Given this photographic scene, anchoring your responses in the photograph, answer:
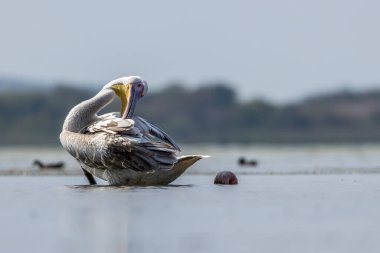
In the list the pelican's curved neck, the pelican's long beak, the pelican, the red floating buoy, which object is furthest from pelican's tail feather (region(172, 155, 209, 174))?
the pelican's curved neck

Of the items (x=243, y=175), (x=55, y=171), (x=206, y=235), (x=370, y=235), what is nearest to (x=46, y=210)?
(x=206, y=235)

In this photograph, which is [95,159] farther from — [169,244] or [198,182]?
[169,244]

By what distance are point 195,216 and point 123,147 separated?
3.11 metres

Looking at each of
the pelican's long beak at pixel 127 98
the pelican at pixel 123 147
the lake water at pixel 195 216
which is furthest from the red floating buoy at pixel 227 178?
the pelican's long beak at pixel 127 98

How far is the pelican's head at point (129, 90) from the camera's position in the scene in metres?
13.7

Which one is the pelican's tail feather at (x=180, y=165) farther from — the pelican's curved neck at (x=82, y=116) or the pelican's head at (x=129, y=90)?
the pelican's curved neck at (x=82, y=116)

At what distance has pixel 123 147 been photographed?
1268cm

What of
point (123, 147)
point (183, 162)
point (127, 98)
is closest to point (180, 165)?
point (183, 162)

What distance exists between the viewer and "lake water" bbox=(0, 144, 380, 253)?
27.1 ft

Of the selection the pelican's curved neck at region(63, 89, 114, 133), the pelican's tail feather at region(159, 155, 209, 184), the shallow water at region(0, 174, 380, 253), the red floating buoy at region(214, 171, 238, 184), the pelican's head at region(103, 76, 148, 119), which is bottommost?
the shallow water at region(0, 174, 380, 253)

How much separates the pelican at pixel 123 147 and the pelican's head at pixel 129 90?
0.04 ft

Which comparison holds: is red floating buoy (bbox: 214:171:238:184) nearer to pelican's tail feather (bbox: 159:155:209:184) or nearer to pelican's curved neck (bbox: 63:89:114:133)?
pelican's tail feather (bbox: 159:155:209:184)

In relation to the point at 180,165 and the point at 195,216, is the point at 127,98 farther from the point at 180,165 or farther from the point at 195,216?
the point at 195,216

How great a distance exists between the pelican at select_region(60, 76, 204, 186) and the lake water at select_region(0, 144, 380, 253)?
283 mm
